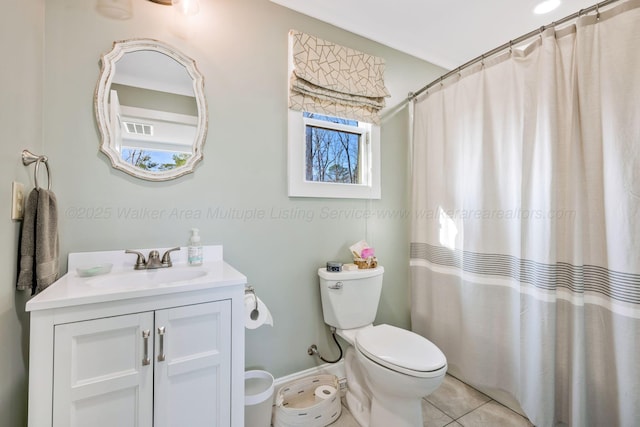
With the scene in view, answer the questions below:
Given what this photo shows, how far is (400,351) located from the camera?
1.35m

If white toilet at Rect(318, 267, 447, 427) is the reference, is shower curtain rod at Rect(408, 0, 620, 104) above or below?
above

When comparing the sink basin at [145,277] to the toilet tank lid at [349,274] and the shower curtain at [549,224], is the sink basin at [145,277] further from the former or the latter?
the shower curtain at [549,224]

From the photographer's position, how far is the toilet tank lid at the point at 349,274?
1.66 meters

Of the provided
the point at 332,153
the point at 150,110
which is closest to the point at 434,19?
the point at 332,153

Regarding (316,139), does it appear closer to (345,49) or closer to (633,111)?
(345,49)

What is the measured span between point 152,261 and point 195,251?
19cm

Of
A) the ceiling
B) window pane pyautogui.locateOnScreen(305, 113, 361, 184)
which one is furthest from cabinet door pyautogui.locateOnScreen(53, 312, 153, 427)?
the ceiling

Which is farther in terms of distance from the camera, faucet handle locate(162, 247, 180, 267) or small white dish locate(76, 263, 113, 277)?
faucet handle locate(162, 247, 180, 267)

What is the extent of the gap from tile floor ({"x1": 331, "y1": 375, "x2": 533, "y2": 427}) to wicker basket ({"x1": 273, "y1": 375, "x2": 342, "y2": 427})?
0.08 metres

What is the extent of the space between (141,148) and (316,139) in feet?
3.33

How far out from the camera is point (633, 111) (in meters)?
1.10

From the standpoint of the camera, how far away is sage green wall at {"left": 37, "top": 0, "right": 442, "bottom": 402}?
4.08ft

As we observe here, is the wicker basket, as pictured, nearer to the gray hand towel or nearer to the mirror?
the gray hand towel

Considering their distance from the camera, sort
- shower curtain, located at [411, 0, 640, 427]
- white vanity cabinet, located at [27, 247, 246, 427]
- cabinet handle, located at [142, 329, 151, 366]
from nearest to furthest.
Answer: white vanity cabinet, located at [27, 247, 246, 427] < cabinet handle, located at [142, 329, 151, 366] < shower curtain, located at [411, 0, 640, 427]
